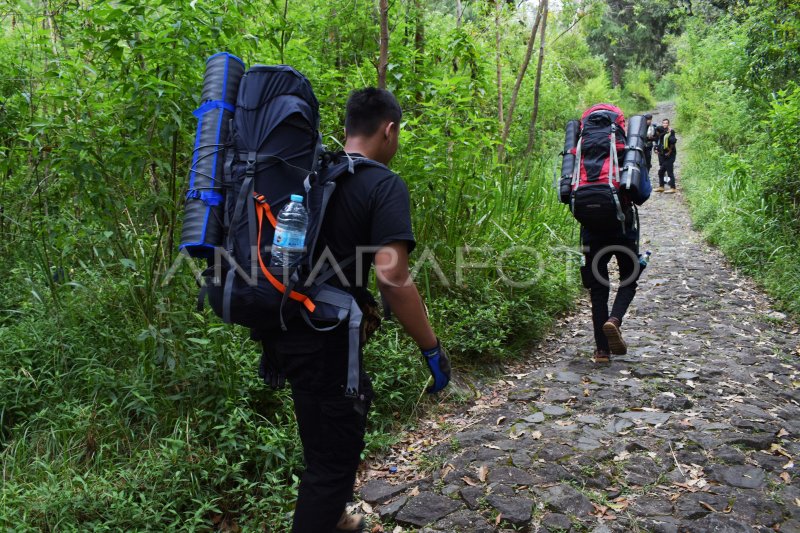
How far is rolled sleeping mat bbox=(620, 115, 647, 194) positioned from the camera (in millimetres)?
4742

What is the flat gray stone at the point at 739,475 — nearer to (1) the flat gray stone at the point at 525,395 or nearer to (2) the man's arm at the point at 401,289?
(1) the flat gray stone at the point at 525,395

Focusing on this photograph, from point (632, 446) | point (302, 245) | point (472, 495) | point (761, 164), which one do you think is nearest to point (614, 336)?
point (632, 446)

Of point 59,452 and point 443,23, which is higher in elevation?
point 443,23

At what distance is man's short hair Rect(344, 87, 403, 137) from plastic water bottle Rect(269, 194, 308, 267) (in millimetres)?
553

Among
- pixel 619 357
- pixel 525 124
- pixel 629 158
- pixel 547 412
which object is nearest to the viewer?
pixel 547 412

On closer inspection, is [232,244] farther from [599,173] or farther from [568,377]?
[568,377]

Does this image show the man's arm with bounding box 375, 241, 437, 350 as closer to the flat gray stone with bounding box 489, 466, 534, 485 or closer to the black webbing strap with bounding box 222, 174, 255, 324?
the black webbing strap with bounding box 222, 174, 255, 324

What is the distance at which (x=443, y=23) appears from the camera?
10906mm

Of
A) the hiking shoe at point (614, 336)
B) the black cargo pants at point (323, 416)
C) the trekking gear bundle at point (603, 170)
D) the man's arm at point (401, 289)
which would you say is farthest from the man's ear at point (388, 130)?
the hiking shoe at point (614, 336)

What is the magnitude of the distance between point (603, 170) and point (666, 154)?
12535mm

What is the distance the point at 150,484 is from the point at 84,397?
1006 millimetres

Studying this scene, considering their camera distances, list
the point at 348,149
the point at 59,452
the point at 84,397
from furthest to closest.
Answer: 1. the point at 84,397
2. the point at 59,452
3. the point at 348,149

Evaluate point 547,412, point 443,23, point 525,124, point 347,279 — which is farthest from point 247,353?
point 525,124

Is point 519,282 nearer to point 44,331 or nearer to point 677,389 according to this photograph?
point 677,389
